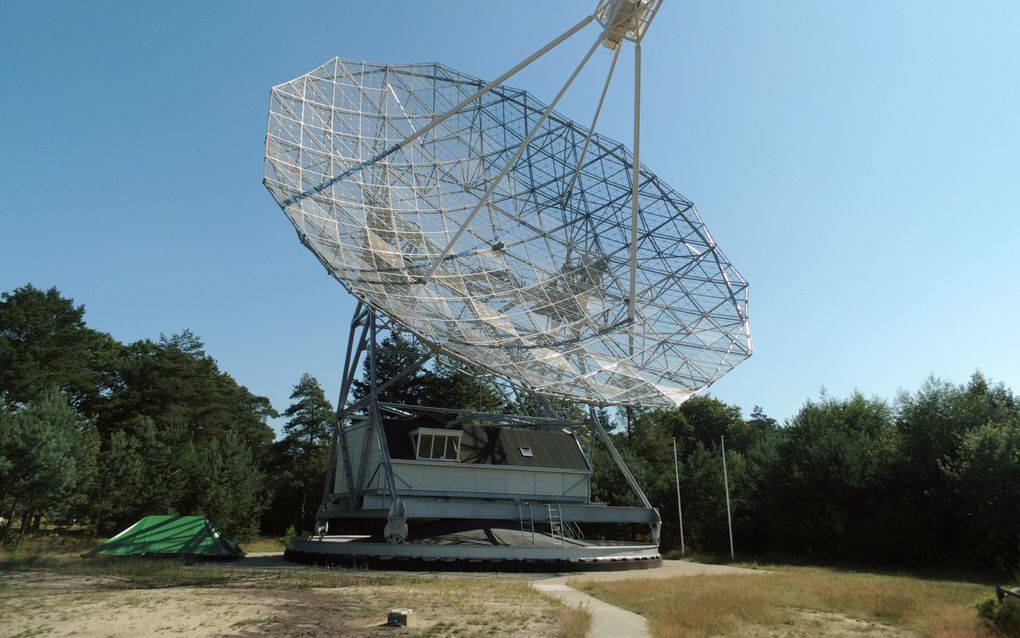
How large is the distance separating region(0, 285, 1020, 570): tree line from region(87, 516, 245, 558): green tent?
5.14 m

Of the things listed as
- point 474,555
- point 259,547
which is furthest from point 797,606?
point 259,547

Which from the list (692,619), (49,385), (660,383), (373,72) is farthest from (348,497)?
(49,385)

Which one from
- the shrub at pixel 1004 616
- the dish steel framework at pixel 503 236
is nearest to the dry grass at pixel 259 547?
the dish steel framework at pixel 503 236

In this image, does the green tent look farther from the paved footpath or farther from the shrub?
the shrub

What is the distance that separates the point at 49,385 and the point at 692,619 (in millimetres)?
51717

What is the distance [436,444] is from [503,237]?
11.0 m

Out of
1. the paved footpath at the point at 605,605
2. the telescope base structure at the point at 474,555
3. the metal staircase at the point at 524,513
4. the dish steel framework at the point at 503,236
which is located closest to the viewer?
the paved footpath at the point at 605,605

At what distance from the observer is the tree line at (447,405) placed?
31047mm

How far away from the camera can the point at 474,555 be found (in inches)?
1046

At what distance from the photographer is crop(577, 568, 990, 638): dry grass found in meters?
13.4

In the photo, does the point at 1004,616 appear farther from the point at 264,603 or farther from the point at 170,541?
the point at 170,541

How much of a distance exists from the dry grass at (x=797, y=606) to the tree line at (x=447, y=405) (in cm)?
1030

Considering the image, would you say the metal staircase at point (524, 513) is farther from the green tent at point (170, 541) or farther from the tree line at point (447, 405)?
the green tent at point (170, 541)

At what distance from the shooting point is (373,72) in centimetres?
2983
